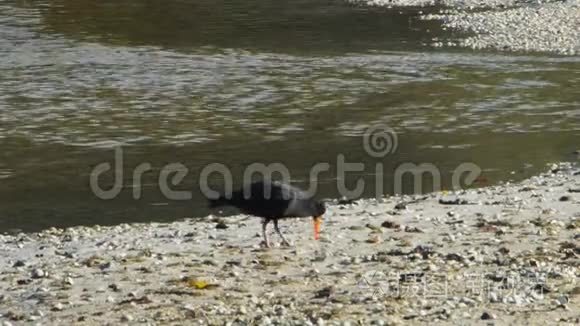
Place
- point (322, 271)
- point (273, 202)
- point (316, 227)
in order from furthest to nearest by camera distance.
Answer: point (316, 227)
point (273, 202)
point (322, 271)

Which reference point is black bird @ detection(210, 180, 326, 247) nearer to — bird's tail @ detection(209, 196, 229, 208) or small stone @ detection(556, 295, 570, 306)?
bird's tail @ detection(209, 196, 229, 208)

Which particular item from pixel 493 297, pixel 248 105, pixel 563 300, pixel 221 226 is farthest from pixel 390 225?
pixel 248 105

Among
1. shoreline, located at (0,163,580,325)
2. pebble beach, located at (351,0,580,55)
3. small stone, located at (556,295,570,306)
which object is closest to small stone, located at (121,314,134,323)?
shoreline, located at (0,163,580,325)

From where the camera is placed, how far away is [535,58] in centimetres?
4156

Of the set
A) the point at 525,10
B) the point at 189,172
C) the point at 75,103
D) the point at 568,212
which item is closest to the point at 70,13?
the point at 525,10

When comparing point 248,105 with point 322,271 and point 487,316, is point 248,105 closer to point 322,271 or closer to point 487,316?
point 322,271

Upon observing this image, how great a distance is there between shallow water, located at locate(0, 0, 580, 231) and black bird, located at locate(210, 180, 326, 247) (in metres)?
5.37

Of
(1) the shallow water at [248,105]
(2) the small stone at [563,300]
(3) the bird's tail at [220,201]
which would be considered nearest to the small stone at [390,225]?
(3) the bird's tail at [220,201]

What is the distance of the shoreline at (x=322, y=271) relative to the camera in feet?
38.0

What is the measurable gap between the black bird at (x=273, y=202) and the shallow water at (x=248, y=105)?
5374 mm

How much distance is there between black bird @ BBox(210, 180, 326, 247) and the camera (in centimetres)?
1465

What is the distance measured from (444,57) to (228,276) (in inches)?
1222

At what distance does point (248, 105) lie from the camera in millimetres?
33281

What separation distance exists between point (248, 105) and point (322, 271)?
2025 cm
